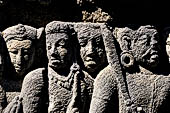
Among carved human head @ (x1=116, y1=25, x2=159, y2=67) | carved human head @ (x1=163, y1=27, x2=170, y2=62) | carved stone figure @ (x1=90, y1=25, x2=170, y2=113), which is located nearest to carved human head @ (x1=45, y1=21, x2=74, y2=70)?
carved stone figure @ (x1=90, y1=25, x2=170, y2=113)

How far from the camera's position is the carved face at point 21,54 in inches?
133

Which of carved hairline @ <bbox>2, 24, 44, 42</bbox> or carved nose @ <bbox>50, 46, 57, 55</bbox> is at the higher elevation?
carved hairline @ <bbox>2, 24, 44, 42</bbox>

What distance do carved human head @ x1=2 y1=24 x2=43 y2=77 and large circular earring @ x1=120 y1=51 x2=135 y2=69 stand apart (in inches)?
Answer: 22.7

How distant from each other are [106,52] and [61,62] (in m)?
0.30

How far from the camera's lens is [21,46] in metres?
3.39

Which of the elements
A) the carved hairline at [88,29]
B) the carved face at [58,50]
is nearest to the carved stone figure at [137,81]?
the carved hairline at [88,29]

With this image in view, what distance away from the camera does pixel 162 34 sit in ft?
11.8

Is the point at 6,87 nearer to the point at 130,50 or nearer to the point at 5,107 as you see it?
the point at 5,107

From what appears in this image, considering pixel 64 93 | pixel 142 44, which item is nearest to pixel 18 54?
pixel 64 93

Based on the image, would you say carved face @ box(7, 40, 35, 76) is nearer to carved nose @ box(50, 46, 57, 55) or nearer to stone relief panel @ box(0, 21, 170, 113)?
stone relief panel @ box(0, 21, 170, 113)

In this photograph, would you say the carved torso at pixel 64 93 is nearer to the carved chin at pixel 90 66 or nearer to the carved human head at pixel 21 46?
the carved chin at pixel 90 66

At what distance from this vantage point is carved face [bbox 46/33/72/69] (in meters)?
3.39

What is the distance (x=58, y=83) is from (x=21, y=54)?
30cm

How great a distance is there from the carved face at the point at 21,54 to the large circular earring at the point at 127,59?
58 centimetres
